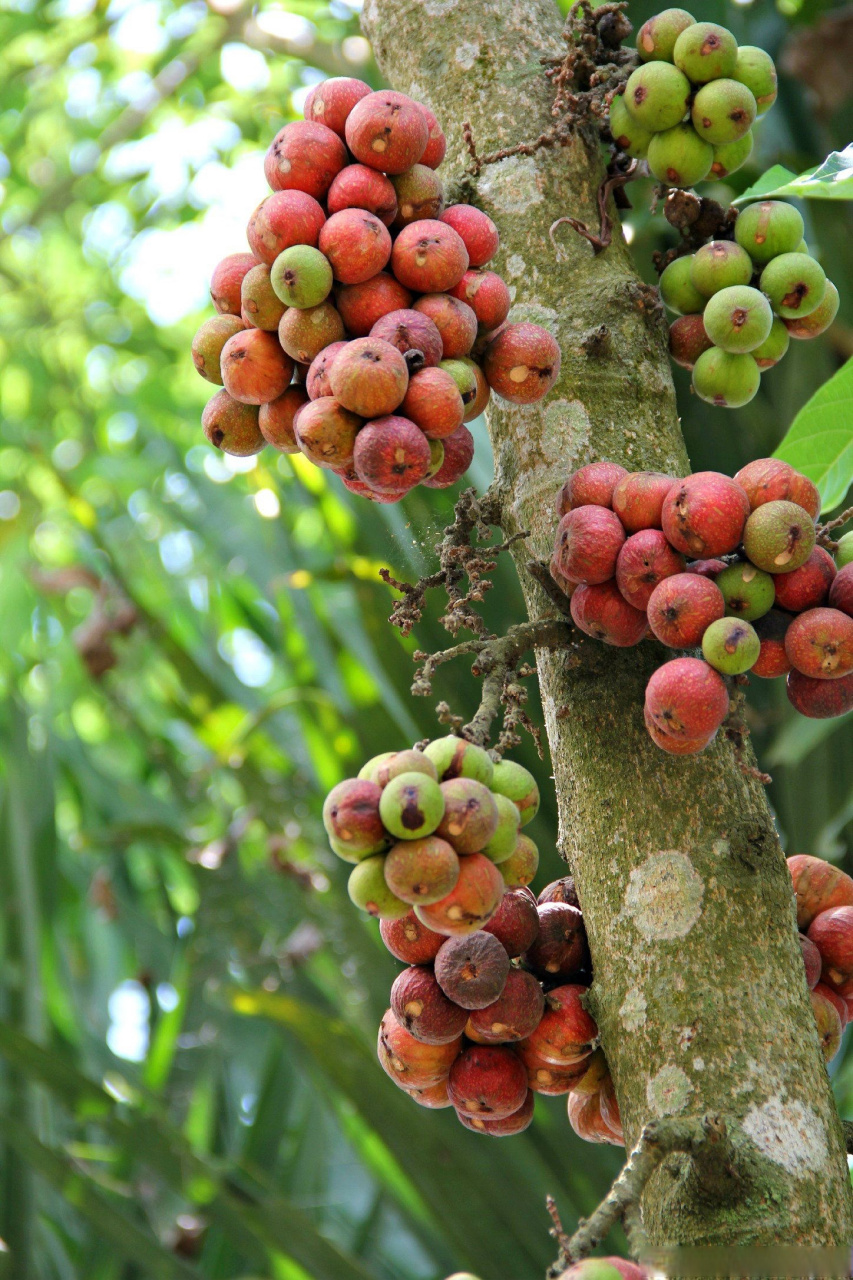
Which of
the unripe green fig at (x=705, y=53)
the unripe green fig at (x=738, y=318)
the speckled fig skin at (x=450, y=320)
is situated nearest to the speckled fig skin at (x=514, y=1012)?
the speckled fig skin at (x=450, y=320)

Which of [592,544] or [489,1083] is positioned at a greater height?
→ [592,544]

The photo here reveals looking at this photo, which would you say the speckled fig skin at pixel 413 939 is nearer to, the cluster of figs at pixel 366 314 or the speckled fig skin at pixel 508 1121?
the speckled fig skin at pixel 508 1121

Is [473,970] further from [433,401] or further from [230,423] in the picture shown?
[230,423]

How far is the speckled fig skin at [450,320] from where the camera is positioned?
119 centimetres

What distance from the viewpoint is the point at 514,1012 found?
1.16 metres

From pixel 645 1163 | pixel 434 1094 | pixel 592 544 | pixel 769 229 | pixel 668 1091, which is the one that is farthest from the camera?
pixel 769 229

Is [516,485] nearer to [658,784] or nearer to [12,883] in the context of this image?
[658,784]

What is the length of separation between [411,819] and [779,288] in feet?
2.63

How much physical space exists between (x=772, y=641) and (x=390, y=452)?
17.2 inches

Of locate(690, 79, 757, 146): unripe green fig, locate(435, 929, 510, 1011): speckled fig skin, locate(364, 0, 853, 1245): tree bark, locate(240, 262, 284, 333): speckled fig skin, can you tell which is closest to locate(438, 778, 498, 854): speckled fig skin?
locate(435, 929, 510, 1011): speckled fig skin

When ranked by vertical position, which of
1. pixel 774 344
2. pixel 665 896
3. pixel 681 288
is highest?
pixel 681 288

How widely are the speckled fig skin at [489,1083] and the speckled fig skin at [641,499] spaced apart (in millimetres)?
561

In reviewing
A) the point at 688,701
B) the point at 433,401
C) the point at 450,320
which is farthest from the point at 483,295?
the point at 688,701

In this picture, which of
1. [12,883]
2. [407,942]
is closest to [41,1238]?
[12,883]
